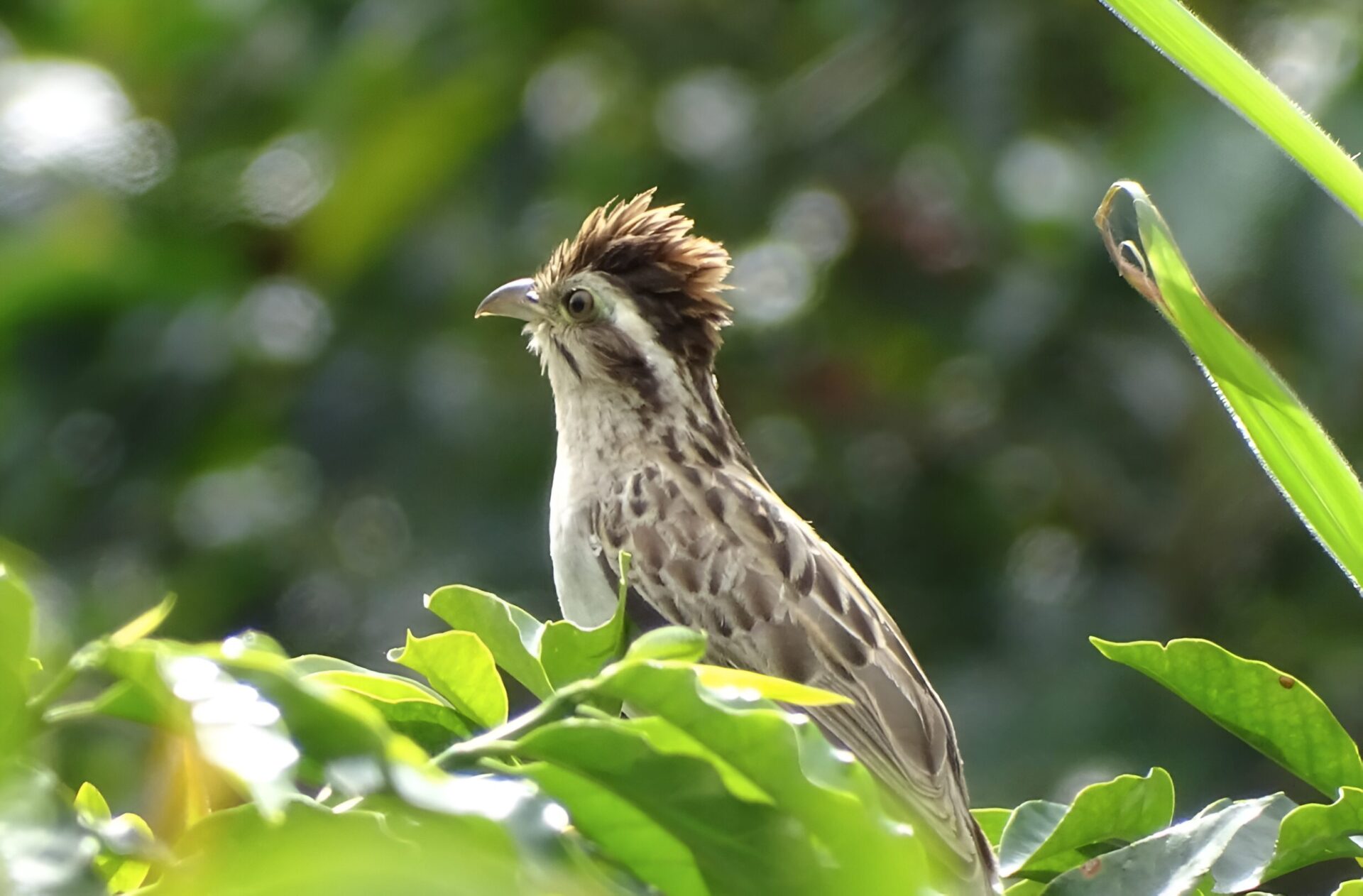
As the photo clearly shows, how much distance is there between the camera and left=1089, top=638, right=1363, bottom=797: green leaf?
215 centimetres

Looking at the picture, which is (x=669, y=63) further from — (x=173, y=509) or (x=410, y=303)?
(x=173, y=509)

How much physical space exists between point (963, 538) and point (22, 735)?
22.7 feet

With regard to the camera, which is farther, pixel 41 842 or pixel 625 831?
pixel 625 831

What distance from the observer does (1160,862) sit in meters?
1.91

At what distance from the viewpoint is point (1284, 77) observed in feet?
22.8

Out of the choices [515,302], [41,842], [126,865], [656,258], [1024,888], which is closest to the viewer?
[41,842]

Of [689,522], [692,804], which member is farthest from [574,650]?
[689,522]

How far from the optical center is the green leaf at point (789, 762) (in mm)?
1328

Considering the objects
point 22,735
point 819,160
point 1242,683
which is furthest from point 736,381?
point 22,735

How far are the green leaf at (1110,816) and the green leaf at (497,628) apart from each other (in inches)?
26.3

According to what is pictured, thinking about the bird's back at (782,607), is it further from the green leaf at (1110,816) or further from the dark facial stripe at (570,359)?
the green leaf at (1110,816)

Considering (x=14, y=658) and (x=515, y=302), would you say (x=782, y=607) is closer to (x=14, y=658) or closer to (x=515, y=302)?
(x=515, y=302)

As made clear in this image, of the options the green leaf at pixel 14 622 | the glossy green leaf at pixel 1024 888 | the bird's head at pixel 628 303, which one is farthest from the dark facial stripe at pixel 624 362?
the green leaf at pixel 14 622

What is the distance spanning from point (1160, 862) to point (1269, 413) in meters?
0.51
